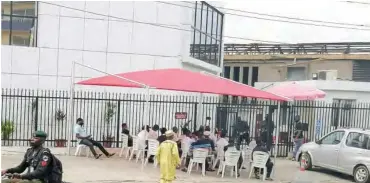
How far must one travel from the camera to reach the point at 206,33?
23188mm

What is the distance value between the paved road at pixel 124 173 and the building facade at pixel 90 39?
5.24 meters

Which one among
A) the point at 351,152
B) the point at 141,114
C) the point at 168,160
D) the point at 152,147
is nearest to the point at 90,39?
the point at 141,114

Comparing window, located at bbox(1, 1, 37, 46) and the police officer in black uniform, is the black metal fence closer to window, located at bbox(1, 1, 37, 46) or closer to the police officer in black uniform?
window, located at bbox(1, 1, 37, 46)

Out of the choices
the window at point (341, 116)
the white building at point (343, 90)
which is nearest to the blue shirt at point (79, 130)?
the window at point (341, 116)

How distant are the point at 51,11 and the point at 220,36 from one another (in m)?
9.51

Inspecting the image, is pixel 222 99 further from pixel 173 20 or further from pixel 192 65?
pixel 173 20

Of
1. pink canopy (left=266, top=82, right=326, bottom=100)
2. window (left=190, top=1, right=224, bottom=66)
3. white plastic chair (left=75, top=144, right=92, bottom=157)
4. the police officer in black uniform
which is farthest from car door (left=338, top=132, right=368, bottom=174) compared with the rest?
window (left=190, top=1, right=224, bottom=66)

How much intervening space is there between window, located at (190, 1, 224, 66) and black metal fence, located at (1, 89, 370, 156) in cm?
301

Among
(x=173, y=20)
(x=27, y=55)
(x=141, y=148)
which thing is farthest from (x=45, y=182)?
(x=173, y=20)

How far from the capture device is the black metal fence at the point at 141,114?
17844 millimetres

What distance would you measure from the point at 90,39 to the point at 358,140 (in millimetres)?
11230

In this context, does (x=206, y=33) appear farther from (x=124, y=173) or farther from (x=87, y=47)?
(x=124, y=173)

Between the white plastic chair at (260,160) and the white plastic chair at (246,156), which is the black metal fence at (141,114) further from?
the white plastic chair at (260,160)

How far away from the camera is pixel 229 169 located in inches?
548
